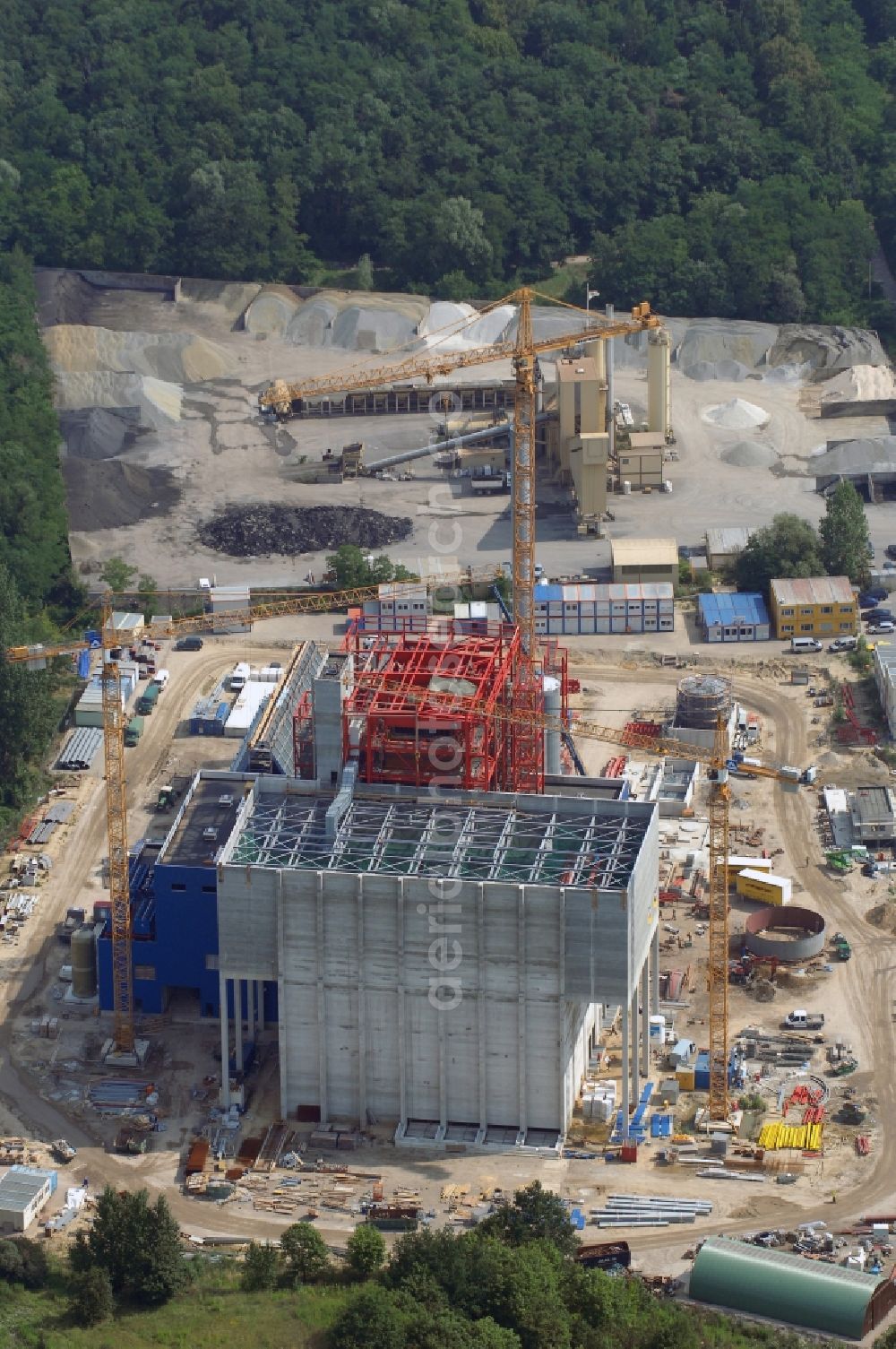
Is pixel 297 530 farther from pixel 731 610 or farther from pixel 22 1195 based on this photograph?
pixel 22 1195

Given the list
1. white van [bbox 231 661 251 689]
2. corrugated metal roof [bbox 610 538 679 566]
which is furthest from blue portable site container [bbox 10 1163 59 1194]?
corrugated metal roof [bbox 610 538 679 566]

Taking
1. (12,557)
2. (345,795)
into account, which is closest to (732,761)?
(345,795)

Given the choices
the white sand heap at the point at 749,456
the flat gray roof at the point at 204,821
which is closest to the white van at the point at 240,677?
the flat gray roof at the point at 204,821

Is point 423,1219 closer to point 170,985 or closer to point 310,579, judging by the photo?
point 170,985

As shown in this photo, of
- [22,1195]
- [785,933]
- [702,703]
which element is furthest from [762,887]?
[22,1195]

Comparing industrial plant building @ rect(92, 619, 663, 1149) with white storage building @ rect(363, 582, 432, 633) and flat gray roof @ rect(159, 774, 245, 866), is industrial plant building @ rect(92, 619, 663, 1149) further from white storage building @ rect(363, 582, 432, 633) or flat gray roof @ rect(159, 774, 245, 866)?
white storage building @ rect(363, 582, 432, 633)
